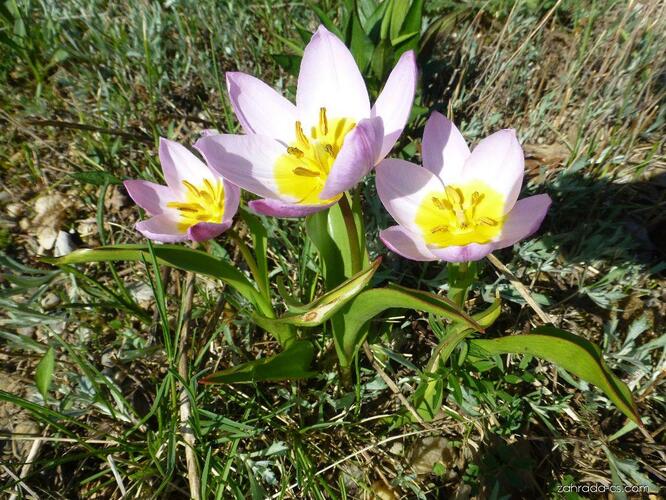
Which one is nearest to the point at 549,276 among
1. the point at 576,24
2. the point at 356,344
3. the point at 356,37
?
the point at 356,344

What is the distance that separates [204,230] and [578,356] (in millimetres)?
938

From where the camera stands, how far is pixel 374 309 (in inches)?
54.1

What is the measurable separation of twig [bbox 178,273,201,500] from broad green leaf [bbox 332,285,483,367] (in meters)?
0.50

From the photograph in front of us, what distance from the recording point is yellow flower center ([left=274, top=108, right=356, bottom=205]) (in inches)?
58.9

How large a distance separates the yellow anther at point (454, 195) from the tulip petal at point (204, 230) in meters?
0.68

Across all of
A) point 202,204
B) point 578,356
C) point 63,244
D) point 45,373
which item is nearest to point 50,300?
point 63,244

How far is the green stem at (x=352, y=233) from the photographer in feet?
4.30

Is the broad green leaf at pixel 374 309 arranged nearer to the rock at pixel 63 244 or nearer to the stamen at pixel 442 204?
the stamen at pixel 442 204

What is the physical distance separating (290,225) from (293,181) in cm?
70

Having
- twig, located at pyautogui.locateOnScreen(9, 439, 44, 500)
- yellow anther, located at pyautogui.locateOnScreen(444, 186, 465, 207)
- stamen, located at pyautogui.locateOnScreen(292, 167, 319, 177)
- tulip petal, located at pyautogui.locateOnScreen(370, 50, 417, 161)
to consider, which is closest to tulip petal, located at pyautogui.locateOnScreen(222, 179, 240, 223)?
stamen, located at pyautogui.locateOnScreen(292, 167, 319, 177)

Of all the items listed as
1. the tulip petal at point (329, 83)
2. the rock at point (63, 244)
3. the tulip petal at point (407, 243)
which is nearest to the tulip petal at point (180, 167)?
the tulip petal at point (329, 83)

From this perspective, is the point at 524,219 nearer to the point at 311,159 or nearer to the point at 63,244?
the point at 311,159

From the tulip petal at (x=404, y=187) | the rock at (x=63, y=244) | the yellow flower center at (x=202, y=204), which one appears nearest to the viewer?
the tulip petal at (x=404, y=187)

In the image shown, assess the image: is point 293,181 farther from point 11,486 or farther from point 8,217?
point 8,217
